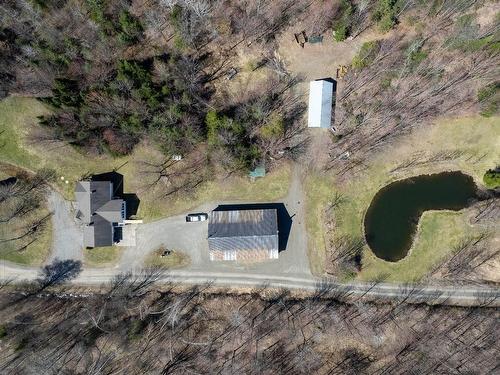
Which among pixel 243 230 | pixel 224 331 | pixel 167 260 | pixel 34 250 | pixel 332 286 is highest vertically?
pixel 243 230

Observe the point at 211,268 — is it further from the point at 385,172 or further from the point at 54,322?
the point at 385,172

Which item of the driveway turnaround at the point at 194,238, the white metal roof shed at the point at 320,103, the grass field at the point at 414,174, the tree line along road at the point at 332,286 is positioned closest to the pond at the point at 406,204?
the grass field at the point at 414,174

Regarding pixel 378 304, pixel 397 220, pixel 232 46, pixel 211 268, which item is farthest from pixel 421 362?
pixel 232 46

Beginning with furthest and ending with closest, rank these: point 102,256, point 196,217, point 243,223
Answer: point 102,256 → point 196,217 → point 243,223

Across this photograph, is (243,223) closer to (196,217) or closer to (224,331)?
(196,217)

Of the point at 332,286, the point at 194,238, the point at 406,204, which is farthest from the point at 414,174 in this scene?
the point at 194,238
